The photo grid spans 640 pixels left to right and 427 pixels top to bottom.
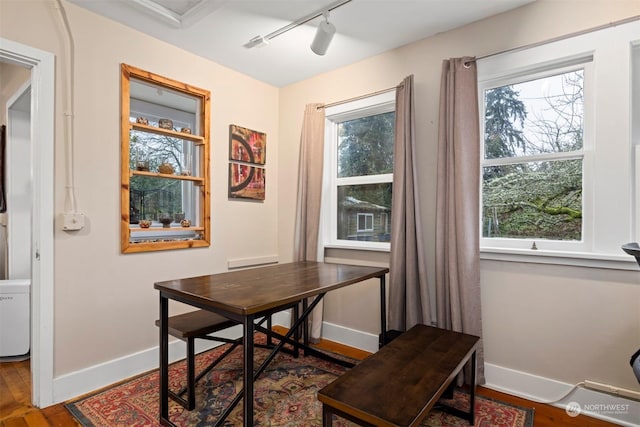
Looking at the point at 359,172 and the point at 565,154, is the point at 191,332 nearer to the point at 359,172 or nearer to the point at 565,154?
the point at 359,172

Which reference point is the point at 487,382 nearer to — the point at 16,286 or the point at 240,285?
the point at 240,285

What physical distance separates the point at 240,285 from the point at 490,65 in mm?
2169

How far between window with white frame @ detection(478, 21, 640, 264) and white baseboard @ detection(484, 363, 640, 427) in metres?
0.80

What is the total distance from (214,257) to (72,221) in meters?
1.11

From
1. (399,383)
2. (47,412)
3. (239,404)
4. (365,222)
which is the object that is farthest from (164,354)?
(365,222)

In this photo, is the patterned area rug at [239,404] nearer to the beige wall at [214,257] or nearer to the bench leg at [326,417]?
the beige wall at [214,257]

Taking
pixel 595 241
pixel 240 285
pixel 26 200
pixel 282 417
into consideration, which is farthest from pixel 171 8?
pixel 595 241

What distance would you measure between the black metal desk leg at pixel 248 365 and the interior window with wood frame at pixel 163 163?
1476 millimetres

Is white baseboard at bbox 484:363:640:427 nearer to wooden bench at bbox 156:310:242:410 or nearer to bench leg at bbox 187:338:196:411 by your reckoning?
wooden bench at bbox 156:310:242:410

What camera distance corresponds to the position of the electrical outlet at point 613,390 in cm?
179

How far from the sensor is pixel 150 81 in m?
2.52

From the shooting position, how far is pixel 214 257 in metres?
2.95

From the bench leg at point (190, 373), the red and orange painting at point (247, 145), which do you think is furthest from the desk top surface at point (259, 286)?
the red and orange painting at point (247, 145)

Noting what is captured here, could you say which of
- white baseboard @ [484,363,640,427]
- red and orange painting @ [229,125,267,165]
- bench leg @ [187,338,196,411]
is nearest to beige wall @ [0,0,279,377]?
red and orange painting @ [229,125,267,165]
